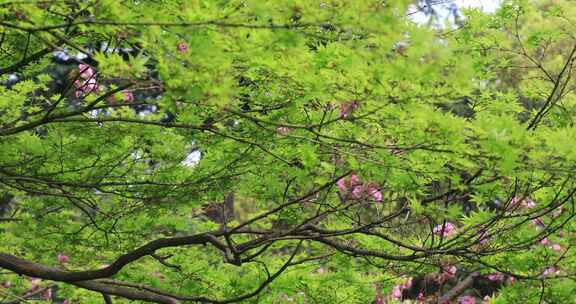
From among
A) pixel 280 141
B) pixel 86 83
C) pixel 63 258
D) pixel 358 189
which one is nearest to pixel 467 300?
pixel 358 189

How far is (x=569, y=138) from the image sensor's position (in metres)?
2.74

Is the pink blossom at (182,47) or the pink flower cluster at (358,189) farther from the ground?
the pink flower cluster at (358,189)

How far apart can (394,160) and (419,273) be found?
1.62 metres

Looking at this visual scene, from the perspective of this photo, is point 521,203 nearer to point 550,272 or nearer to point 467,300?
point 550,272

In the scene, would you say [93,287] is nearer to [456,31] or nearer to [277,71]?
[277,71]

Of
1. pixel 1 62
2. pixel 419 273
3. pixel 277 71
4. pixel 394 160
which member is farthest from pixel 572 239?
pixel 1 62

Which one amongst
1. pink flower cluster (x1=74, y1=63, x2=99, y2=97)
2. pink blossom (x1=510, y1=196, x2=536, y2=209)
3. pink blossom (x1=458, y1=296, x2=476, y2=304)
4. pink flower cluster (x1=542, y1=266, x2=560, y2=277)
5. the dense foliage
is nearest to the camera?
the dense foliage

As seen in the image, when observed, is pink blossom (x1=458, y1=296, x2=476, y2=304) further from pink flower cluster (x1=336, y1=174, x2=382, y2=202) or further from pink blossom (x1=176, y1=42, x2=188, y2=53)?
pink blossom (x1=176, y1=42, x2=188, y2=53)

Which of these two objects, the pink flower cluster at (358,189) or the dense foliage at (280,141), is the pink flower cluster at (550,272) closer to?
the dense foliage at (280,141)

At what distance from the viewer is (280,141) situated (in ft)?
10.7

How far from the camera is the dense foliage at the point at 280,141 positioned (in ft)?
7.63

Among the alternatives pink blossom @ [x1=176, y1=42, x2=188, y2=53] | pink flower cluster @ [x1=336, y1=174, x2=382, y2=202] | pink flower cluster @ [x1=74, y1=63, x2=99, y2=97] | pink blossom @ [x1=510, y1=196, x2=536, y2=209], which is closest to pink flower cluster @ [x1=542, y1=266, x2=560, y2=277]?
pink blossom @ [x1=510, y1=196, x2=536, y2=209]

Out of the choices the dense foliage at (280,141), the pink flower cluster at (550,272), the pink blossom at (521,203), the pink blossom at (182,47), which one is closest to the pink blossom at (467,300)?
the pink flower cluster at (550,272)

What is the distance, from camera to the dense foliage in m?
2.33
